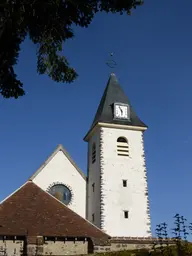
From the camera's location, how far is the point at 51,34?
488 inches

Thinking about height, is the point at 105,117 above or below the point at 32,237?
above

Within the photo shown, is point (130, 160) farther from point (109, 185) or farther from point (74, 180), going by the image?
point (74, 180)

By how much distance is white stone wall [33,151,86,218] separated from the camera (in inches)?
1011

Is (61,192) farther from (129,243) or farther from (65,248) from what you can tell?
(65,248)

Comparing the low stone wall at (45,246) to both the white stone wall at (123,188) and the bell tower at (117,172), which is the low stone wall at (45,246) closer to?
the white stone wall at (123,188)

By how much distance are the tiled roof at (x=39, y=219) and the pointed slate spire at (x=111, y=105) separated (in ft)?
25.7

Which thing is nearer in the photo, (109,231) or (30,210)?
(30,210)

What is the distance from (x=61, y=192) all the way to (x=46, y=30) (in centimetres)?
1542

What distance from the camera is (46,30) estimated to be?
40.6 ft

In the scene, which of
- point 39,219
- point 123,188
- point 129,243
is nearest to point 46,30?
point 39,219

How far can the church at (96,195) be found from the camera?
63.4ft

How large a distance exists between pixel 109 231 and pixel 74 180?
14.9ft

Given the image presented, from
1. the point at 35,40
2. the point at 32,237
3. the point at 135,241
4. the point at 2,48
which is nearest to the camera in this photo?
the point at 2,48

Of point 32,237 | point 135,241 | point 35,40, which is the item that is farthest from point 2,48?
point 135,241
